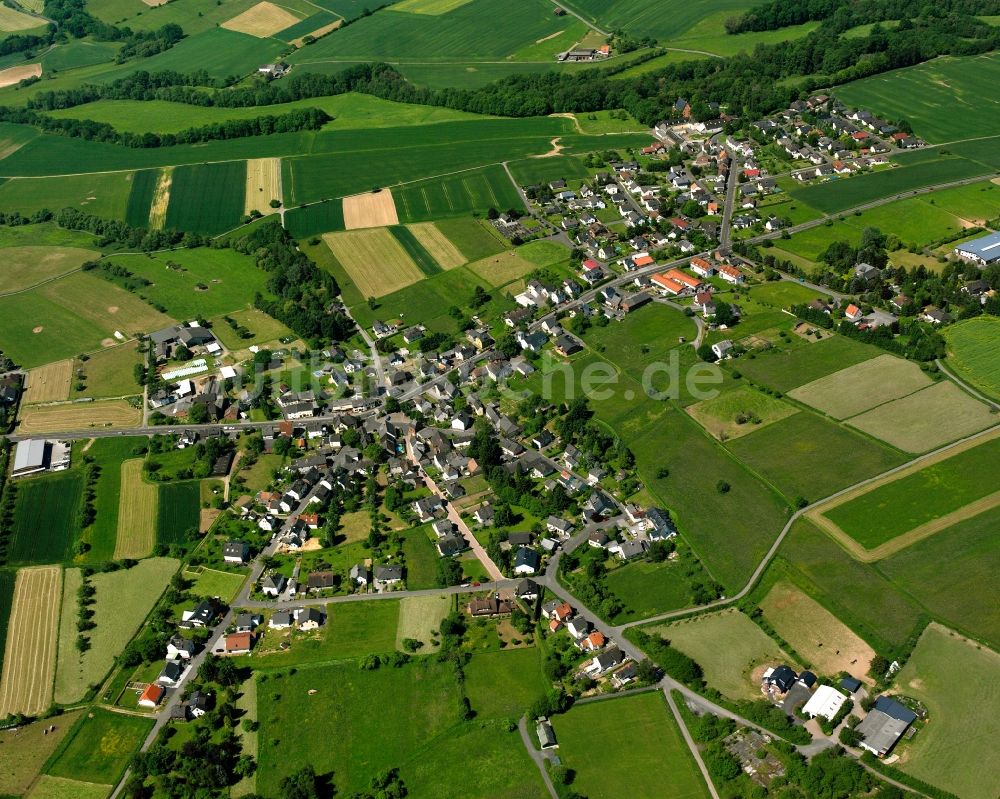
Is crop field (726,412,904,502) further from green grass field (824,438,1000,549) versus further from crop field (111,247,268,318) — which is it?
crop field (111,247,268,318)

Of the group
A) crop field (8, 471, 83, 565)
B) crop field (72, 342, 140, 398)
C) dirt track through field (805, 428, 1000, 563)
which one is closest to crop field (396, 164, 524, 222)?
crop field (72, 342, 140, 398)

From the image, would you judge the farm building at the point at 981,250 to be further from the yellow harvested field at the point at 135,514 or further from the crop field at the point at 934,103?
the yellow harvested field at the point at 135,514

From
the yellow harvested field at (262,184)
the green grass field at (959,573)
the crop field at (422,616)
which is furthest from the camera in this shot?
the yellow harvested field at (262,184)

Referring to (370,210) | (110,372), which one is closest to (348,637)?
(110,372)

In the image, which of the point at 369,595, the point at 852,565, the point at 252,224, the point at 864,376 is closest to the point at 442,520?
the point at 369,595

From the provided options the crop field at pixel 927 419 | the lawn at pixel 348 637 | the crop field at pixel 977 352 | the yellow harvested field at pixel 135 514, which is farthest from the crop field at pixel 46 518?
the crop field at pixel 977 352

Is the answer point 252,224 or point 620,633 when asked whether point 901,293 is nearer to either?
point 620,633

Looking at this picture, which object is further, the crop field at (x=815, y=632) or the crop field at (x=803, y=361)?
the crop field at (x=803, y=361)
